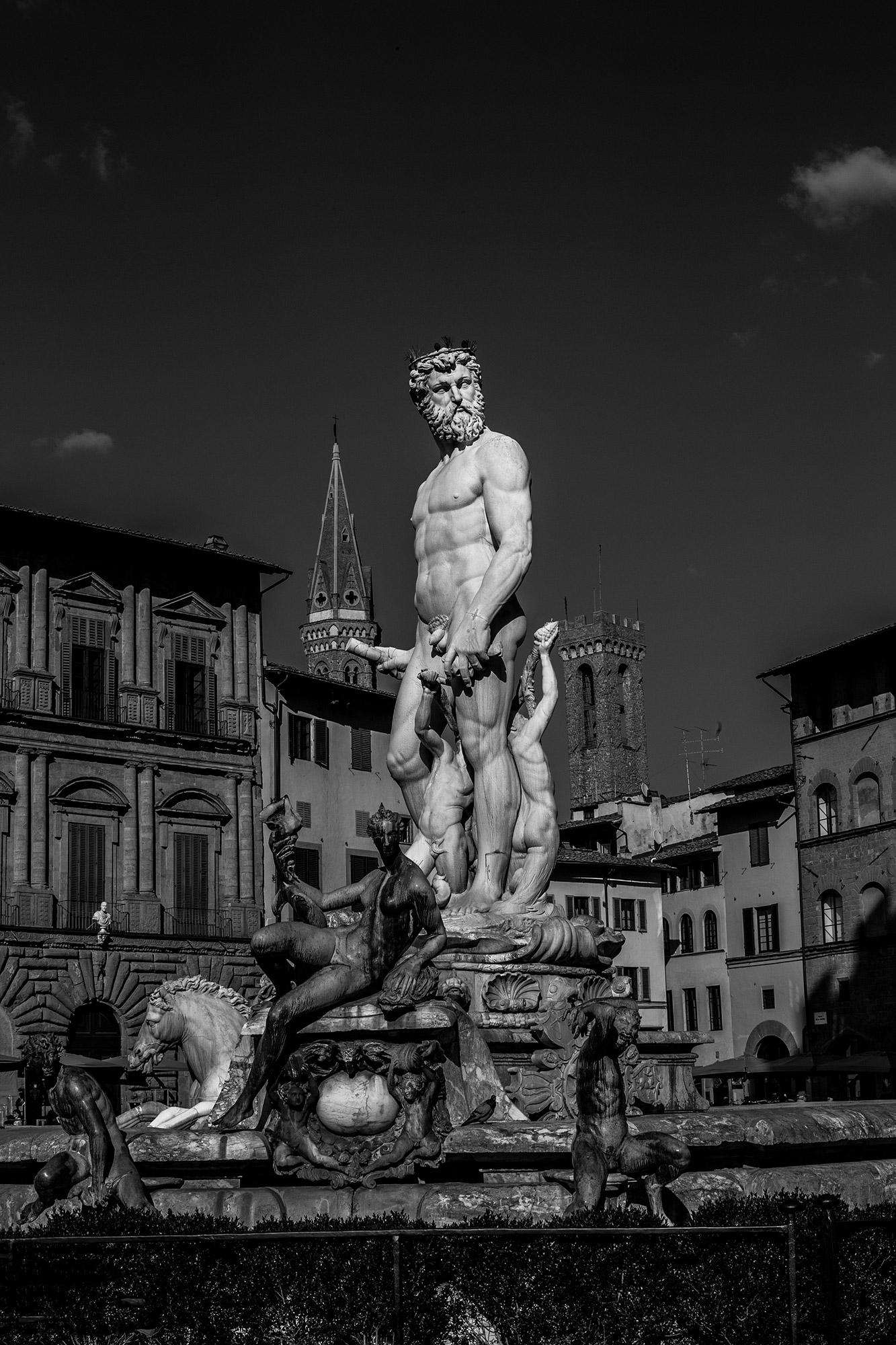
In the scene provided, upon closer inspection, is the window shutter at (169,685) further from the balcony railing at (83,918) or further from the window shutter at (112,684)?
the balcony railing at (83,918)

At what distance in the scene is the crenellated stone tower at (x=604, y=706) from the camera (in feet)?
496

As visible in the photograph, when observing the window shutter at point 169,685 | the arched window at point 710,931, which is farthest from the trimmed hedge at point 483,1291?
the arched window at point 710,931

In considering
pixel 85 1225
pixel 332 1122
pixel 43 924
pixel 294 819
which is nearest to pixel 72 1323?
pixel 85 1225

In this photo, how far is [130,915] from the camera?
51375 mm

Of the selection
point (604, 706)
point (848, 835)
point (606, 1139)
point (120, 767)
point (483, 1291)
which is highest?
point (604, 706)

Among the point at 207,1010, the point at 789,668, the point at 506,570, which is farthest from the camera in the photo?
the point at 789,668

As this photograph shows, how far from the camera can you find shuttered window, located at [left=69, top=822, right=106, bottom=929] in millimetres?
50656

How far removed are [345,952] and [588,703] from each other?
5710 inches

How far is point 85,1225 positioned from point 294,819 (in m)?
3.02

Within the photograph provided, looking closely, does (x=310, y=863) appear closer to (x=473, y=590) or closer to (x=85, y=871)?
(x=85, y=871)

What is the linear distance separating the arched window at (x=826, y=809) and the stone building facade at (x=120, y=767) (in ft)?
66.8

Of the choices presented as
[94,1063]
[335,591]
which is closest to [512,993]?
[94,1063]

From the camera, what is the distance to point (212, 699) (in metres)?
56.1

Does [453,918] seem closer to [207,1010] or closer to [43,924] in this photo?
[207,1010]
